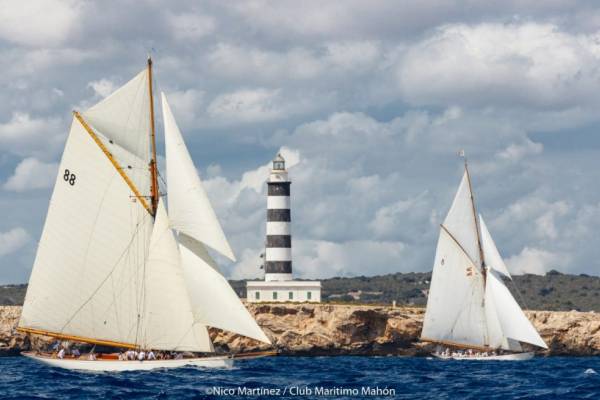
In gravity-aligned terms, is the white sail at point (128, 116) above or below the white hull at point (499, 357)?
above

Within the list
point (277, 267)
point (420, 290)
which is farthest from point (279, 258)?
point (420, 290)

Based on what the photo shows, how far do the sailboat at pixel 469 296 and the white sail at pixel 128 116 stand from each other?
1112 inches

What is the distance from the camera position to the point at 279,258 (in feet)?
285

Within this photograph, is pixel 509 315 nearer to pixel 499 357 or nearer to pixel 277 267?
pixel 499 357

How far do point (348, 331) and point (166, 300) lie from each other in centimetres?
2930

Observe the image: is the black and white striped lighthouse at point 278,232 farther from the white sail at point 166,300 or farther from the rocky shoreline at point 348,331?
the white sail at point 166,300

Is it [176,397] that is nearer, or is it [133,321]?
[176,397]

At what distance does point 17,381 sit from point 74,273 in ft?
20.3

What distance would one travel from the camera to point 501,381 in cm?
5097

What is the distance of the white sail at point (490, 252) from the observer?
77.6 meters

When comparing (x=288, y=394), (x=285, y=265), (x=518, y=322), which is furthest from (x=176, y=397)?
(x=285, y=265)

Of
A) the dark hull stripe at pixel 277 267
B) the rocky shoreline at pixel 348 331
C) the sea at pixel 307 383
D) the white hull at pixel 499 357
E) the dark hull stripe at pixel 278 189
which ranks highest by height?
the dark hull stripe at pixel 278 189

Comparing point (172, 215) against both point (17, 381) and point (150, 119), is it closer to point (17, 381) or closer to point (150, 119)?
point (150, 119)

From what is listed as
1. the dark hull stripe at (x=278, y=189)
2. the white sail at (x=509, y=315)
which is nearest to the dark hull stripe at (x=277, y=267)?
the dark hull stripe at (x=278, y=189)
